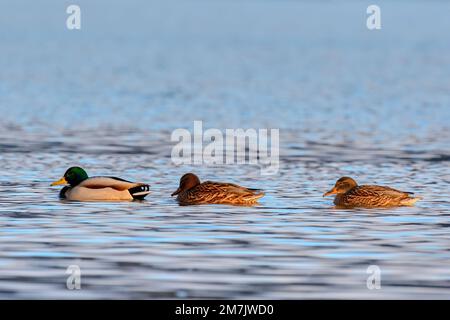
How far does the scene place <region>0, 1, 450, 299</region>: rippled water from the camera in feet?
54.9

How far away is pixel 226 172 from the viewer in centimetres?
2811

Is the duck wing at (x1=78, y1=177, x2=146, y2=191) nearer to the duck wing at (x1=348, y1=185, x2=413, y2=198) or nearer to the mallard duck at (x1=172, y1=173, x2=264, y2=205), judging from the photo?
the mallard duck at (x1=172, y1=173, x2=264, y2=205)

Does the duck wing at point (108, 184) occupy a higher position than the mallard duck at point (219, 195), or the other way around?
the duck wing at point (108, 184)

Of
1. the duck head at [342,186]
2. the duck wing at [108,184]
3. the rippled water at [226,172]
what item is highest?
the duck wing at [108,184]

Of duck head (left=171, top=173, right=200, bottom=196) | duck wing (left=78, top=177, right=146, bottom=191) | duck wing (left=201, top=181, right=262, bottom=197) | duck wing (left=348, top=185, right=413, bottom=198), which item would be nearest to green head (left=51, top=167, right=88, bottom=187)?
duck wing (left=78, top=177, right=146, bottom=191)

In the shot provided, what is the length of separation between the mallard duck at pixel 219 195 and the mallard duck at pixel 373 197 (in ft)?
4.27

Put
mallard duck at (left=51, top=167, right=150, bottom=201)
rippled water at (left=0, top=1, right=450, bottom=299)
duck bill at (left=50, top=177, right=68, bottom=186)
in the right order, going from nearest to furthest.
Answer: rippled water at (left=0, top=1, right=450, bottom=299)
mallard duck at (left=51, top=167, right=150, bottom=201)
duck bill at (left=50, top=177, right=68, bottom=186)

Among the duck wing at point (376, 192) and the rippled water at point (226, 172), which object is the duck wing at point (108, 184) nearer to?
the rippled water at point (226, 172)

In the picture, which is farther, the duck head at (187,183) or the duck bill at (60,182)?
the duck bill at (60,182)

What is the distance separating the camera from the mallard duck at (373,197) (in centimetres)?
2286

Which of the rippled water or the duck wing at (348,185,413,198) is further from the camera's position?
the duck wing at (348,185,413,198)

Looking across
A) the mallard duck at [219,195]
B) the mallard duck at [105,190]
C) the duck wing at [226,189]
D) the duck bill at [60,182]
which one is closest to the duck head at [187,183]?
the mallard duck at [219,195]

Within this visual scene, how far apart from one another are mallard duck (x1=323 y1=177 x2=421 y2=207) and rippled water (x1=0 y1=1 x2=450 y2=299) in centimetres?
38

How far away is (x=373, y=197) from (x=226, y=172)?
551 cm
